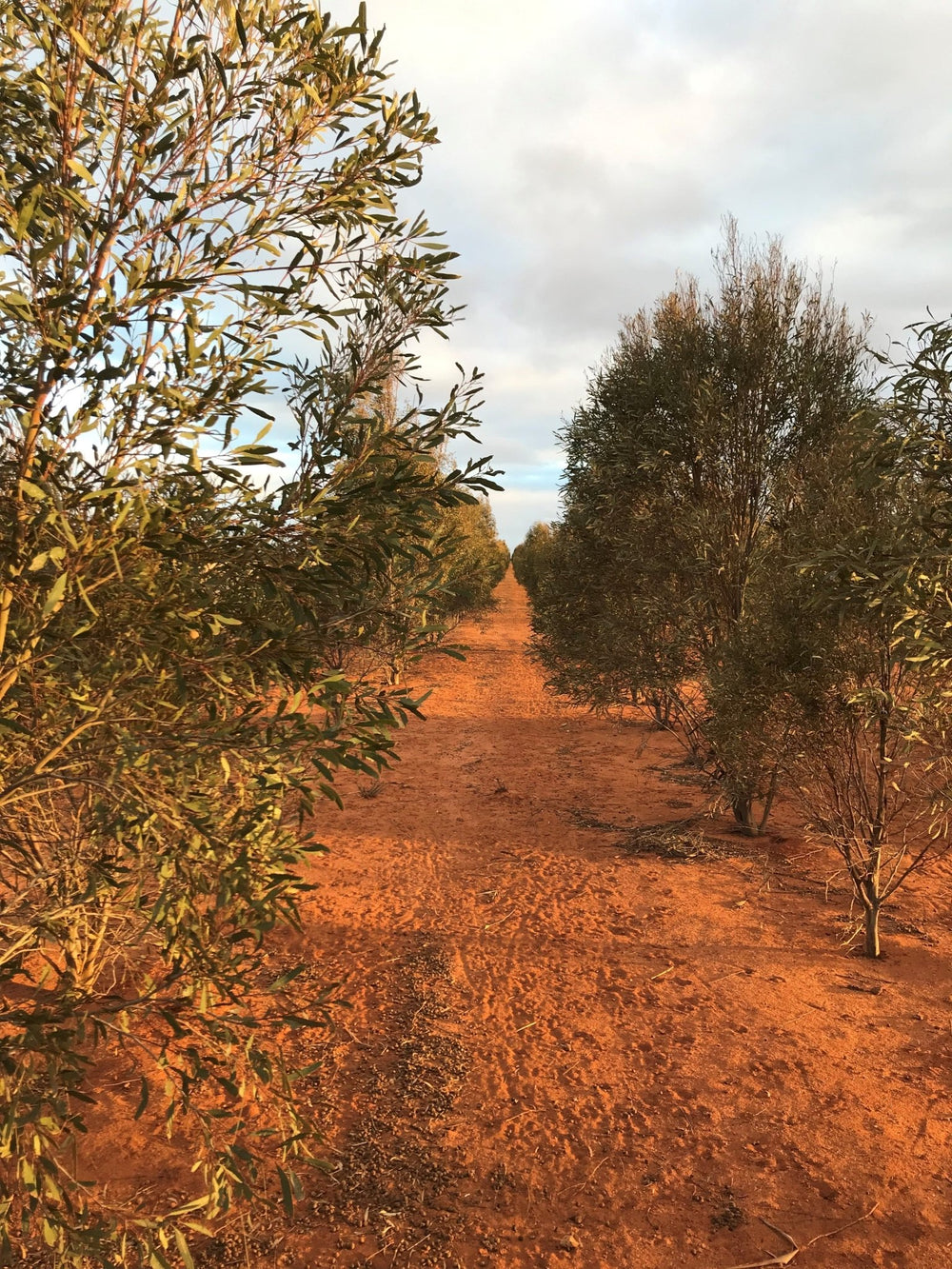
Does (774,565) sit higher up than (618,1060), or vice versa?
(774,565)

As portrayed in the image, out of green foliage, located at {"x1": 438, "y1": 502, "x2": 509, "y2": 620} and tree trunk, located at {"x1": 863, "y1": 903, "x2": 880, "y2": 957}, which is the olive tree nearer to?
tree trunk, located at {"x1": 863, "y1": 903, "x2": 880, "y2": 957}

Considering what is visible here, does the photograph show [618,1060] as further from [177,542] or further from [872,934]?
[177,542]

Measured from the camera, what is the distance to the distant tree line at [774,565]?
6953 millimetres

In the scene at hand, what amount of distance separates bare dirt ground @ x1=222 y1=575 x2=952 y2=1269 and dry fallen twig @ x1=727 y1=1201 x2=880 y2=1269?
32 mm

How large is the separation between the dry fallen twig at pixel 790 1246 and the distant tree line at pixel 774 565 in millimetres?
3929

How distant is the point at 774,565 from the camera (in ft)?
34.1

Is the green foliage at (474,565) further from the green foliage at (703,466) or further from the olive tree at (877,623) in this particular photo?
the olive tree at (877,623)

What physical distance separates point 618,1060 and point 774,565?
6.86 metres

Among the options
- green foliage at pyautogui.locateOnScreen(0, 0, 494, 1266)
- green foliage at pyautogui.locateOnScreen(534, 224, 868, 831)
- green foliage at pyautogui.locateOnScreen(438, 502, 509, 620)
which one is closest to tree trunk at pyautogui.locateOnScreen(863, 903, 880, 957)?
green foliage at pyautogui.locateOnScreen(534, 224, 868, 831)

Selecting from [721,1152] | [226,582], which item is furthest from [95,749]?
[721,1152]

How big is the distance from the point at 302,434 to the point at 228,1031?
308 cm

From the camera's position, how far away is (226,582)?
3.68 meters

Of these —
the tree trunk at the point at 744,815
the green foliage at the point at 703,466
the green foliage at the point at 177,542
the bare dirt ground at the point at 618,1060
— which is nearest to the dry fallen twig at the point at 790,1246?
the bare dirt ground at the point at 618,1060

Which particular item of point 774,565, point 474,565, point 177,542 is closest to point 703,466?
point 774,565
